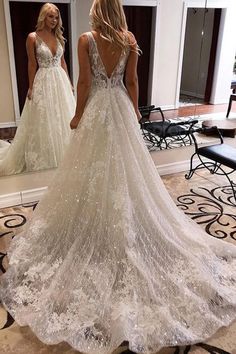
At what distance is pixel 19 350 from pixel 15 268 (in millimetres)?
509

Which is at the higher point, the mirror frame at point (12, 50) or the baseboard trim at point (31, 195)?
the mirror frame at point (12, 50)

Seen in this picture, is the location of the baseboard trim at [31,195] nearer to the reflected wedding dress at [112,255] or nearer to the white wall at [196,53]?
the reflected wedding dress at [112,255]

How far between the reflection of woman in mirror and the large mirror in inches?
2.4

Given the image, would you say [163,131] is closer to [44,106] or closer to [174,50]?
[174,50]

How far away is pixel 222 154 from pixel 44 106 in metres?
1.56

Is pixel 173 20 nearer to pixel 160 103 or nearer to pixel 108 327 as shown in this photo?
pixel 160 103

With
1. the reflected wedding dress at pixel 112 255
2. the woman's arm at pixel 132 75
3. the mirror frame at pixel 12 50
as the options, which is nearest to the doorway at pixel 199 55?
the mirror frame at pixel 12 50

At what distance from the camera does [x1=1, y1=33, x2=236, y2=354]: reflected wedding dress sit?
66.2 inches

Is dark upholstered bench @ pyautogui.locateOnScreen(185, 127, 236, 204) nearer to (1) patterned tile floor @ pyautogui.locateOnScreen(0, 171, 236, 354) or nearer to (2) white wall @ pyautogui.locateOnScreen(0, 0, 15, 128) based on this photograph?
(1) patterned tile floor @ pyautogui.locateOnScreen(0, 171, 236, 354)

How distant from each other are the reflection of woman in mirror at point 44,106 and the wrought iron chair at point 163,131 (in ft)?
2.77

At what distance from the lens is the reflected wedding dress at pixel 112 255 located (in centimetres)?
168

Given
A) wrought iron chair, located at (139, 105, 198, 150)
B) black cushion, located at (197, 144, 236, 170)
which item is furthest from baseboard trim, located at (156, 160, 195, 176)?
black cushion, located at (197, 144, 236, 170)

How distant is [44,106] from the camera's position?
2.68m

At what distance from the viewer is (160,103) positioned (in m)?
3.33
